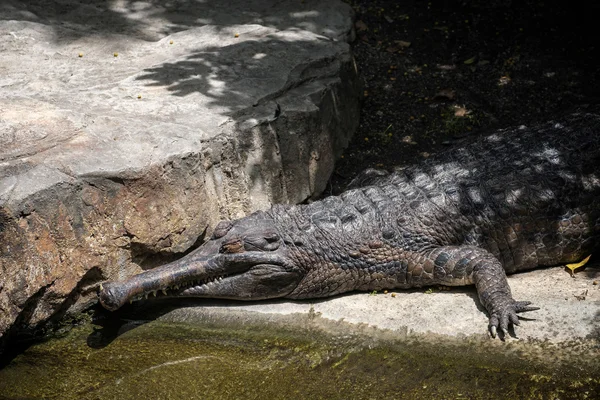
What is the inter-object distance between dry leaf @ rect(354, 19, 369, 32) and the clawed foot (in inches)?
190

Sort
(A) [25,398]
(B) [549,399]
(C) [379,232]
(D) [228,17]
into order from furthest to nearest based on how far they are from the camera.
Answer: (D) [228,17]
(C) [379,232]
(A) [25,398]
(B) [549,399]

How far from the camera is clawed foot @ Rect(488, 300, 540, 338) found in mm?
4828

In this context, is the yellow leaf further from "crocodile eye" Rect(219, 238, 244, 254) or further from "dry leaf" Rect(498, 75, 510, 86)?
"dry leaf" Rect(498, 75, 510, 86)

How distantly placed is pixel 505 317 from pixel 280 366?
1.49 metres

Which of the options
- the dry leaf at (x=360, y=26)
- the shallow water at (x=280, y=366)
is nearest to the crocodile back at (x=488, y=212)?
the shallow water at (x=280, y=366)

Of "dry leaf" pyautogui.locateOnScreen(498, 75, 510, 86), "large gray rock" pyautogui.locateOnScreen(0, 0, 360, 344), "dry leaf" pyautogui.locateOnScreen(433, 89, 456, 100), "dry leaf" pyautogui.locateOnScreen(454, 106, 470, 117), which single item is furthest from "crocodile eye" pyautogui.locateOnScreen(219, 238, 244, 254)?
"dry leaf" pyautogui.locateOnScreen(498, 75, 510, 86)

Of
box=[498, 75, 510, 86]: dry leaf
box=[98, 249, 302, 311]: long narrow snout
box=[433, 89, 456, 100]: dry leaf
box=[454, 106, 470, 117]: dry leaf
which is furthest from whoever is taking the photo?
box=[498, 75, 510, 86]: dry leaf

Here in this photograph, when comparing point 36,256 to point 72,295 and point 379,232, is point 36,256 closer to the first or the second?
point 72,295

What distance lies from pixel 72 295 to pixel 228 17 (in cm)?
395

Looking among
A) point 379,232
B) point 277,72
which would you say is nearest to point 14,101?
point 277,72

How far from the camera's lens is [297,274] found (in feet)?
18.1

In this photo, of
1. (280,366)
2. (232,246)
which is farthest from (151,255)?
(280,366)

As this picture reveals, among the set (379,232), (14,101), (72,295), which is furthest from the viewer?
(14,101)

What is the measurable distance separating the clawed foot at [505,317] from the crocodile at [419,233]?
35 cm
